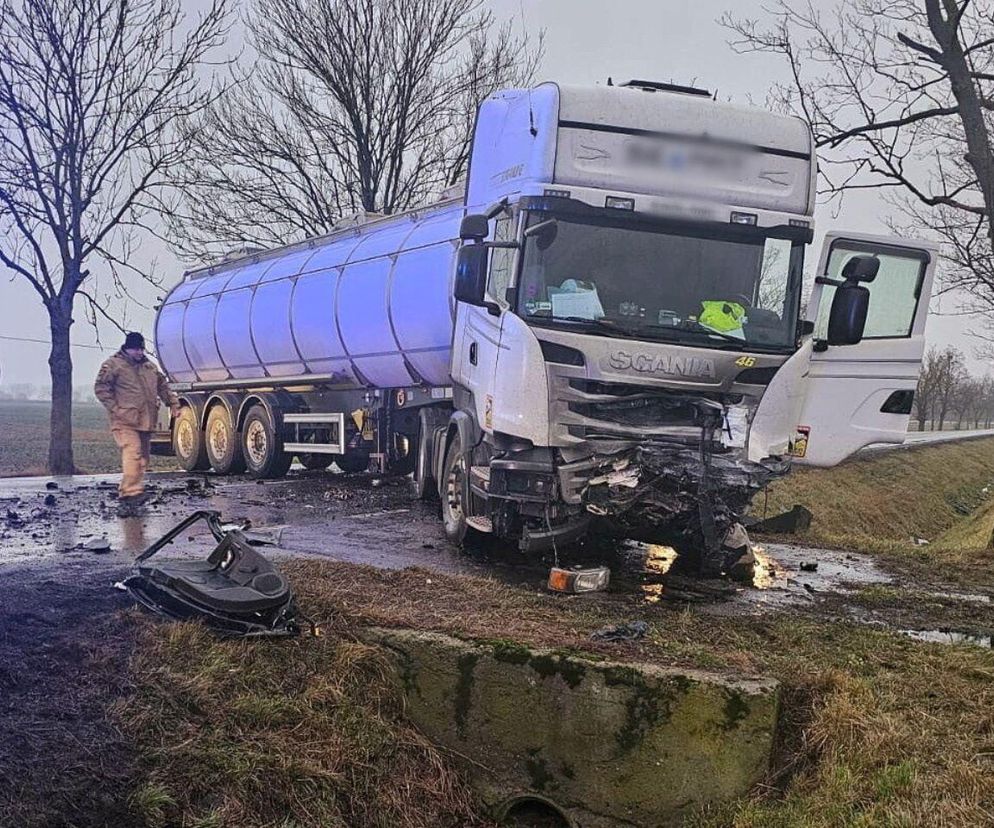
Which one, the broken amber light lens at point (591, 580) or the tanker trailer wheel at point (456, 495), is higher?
the tanker trailer wheel at point (456, 495)

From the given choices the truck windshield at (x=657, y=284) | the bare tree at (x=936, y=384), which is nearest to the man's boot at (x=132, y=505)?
the truck windshield at (x=657, y=284)

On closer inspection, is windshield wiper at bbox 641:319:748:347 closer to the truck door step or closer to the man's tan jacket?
the truck door step

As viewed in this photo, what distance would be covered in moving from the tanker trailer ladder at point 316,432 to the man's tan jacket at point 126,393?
9.55 feet

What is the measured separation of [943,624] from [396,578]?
146 inches

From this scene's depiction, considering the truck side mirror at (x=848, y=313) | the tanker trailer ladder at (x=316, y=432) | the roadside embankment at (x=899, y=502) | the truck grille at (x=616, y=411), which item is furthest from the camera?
the tanker trailer ladder at (x=316, y=432)

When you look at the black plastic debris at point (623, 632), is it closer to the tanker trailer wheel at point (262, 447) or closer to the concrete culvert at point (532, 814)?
the concrete culvert at point (532, 814)

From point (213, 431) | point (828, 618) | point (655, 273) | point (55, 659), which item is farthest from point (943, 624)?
point (213, 431)

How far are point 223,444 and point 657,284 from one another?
10.6 metres

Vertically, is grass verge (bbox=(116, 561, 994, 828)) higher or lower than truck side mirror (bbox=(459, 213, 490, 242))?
lower

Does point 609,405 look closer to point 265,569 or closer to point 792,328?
point 792,328

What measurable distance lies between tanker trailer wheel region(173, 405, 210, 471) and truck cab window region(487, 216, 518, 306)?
404 inches

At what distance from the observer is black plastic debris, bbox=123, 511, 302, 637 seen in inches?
185

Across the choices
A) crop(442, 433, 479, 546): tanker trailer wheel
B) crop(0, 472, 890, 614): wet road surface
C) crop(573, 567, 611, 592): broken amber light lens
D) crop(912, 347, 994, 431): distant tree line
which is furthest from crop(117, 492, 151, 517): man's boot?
crop(912, 347, 994, 431): distant tree line

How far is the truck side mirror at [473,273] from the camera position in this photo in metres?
6.83
